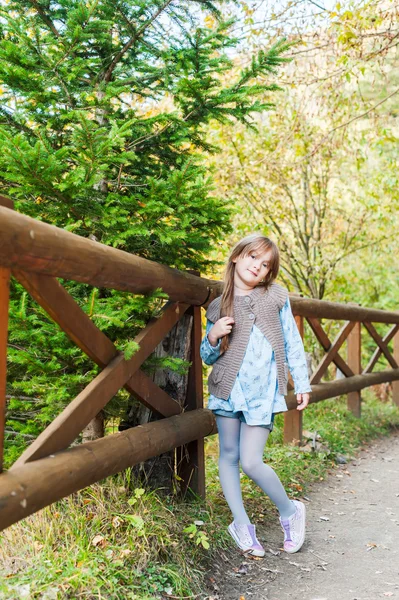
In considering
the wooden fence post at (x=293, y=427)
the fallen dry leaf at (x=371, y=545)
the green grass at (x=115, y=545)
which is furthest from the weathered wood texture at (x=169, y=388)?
the wooden fence post at (x=293, y=427)

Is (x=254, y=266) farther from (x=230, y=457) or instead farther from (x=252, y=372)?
(x=230, y=457)

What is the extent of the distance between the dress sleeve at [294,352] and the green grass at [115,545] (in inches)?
38.0

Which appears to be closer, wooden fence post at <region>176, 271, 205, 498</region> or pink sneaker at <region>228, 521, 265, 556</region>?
pink sneaker at <region>228, 521, 265, 556</region>

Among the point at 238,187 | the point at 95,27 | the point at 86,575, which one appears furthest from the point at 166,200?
the point at 238,187

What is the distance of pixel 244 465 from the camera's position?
3381mm

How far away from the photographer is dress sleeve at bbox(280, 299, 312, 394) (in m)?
3.48

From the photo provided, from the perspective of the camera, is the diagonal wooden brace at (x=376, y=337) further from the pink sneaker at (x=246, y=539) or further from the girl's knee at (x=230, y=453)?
the pink sneaker at (x=246, y=539)

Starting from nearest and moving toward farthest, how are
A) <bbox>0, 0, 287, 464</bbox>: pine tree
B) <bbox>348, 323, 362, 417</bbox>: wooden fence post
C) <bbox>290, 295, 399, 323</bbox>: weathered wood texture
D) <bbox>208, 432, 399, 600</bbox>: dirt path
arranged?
1. <bbox>0, 0, 287, 464</bbox>: pine tree
2. <bbox>208, 432, 399, 600</bbox>: dirt path
3. <bbox>290, 295, 399, 323</bbox>: weathered wood texture
4. <bbox>348, 323, 362, 417</bbox>: wooden fence post

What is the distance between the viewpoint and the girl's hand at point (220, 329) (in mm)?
3391

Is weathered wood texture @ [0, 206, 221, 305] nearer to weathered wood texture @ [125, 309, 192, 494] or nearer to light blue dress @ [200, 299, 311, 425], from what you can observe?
weathered wood texture @ [125, 309, 192, 494]

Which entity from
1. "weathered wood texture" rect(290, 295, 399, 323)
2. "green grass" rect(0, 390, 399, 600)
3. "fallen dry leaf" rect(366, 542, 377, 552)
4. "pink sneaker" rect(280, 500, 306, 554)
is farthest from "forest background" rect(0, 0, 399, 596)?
"weathered wood texture" rect(290, 295, 399, 323)

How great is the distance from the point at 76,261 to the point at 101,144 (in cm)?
79

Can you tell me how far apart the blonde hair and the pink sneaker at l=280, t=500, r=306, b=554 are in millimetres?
1076

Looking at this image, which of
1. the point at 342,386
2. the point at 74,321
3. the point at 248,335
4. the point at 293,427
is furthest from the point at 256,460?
the point at 342,386
